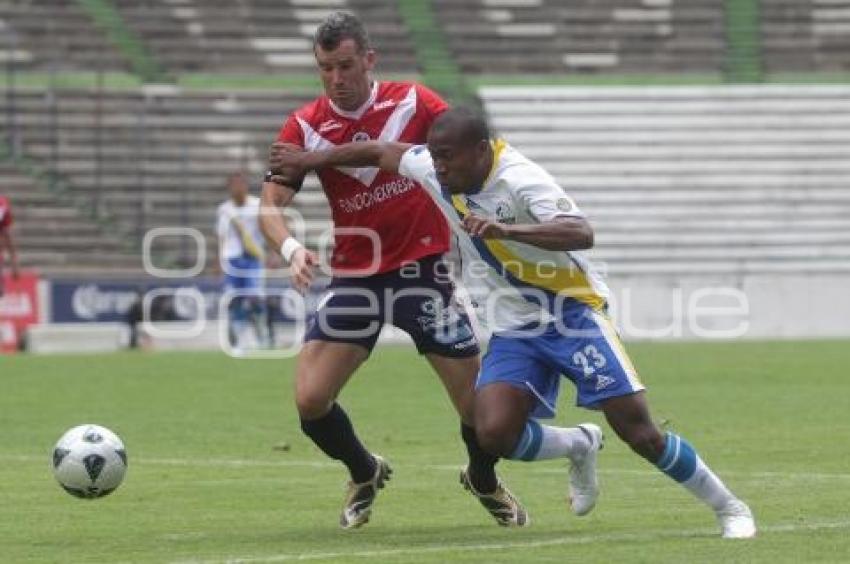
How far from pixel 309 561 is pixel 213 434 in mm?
7049

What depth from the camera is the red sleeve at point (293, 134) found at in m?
10.1

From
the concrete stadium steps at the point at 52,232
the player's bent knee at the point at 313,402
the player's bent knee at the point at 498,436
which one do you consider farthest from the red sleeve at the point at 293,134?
the concrete stadium steps at the point at 52,232

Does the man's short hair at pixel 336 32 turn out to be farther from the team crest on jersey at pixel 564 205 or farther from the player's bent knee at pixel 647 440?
the player's bent knee at pixel 647 440

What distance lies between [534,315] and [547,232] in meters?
0.69

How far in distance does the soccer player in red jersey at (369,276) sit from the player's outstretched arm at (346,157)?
0.21m

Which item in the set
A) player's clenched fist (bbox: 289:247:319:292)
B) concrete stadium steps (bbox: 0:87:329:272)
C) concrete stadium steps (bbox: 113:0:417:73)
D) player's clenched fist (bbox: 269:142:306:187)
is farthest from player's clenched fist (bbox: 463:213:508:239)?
concrete stadium steps (bbox: 113:0:417:73)

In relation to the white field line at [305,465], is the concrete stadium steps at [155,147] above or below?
below

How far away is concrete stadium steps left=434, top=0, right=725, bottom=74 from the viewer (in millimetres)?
38156

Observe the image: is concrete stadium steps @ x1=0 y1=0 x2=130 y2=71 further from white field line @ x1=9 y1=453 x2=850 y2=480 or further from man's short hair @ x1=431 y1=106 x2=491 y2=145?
man's short hair @ x1=431 y1=106 x2=491 y2=145

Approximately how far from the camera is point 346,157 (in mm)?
9703

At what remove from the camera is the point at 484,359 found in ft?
30.9

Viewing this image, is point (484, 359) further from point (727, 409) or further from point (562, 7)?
point (562, 7)

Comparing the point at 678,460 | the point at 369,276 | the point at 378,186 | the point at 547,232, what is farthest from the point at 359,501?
the point at 547,232

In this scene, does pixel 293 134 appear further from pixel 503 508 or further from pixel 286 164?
pixel 503 508
